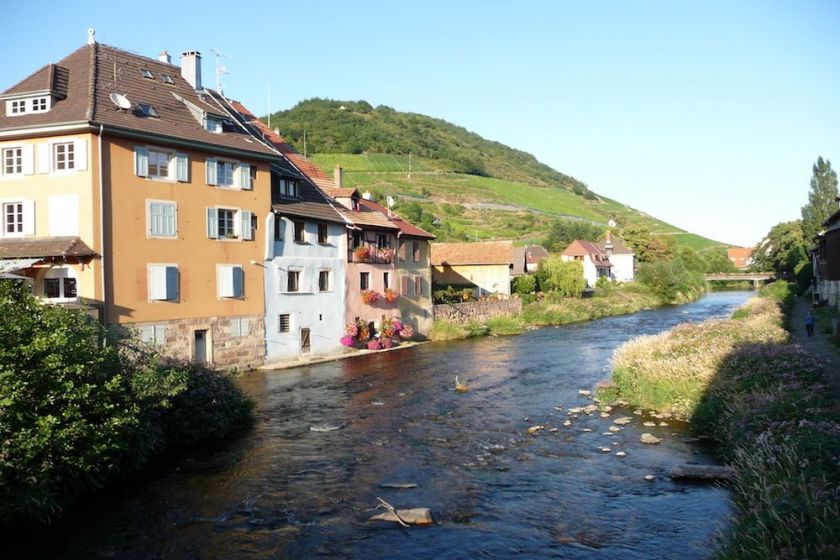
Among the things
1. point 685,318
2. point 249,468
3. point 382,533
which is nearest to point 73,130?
point 249,468

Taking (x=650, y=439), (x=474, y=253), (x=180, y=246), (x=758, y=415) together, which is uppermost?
(x=474, y=253)

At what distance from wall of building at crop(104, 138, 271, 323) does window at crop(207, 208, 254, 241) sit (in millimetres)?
217

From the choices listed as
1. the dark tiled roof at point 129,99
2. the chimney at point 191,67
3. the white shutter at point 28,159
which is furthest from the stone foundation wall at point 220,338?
the chimney at point 191,67

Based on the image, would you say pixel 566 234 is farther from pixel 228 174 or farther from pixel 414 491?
pixel 414 491

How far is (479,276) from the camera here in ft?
190

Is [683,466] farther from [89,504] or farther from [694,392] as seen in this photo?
[89,504]

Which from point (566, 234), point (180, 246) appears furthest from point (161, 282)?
point (566, 234)

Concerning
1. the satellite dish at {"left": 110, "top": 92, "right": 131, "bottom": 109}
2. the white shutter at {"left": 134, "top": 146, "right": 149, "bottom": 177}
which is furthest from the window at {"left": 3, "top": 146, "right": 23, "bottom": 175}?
the white shutter at {"left": 134, "top": 146, "right": 149, "bottom": 177}

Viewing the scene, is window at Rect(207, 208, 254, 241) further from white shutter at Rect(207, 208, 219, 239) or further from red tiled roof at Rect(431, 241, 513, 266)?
red tiled roof at Rect(431, 241, 513, 266)

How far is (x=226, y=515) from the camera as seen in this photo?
41.0 feet

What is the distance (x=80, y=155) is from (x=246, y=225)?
7.43 m

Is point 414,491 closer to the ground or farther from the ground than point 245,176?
closer to the ground

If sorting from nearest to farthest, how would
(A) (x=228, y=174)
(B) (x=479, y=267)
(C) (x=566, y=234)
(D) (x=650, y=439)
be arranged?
(D) (x=650, y=439) → (A) (x=228, y=174) → (B) (x=479, y=267) → (C) (x=566, y=234)

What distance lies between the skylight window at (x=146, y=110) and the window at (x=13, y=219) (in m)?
5.77
